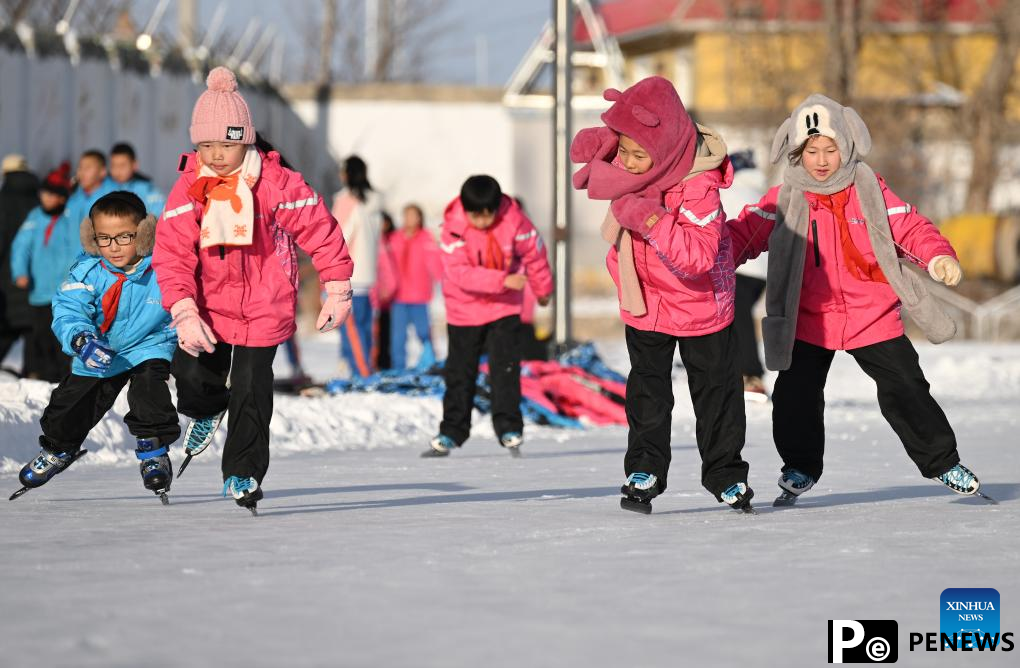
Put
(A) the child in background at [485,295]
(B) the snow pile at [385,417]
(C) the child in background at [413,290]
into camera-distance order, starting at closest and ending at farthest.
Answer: (B) the snow pile at [385,417] → (A) the child in background at [485,295] → (C) the child in background at [413,290]

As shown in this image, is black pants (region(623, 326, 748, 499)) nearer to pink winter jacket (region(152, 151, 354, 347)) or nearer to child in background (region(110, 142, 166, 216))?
pink winter jacket (region(152, 151, 354, 347))

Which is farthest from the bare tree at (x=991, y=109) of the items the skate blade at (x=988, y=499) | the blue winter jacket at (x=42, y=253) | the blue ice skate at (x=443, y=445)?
the skate blade at (x=988, y=499)

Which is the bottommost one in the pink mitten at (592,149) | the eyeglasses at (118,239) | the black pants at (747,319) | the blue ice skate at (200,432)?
the blue ice skate at (200,432)

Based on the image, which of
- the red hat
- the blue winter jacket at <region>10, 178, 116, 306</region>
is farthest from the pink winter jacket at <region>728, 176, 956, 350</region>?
the red hat

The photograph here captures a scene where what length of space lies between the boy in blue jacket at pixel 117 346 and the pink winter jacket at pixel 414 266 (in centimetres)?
795

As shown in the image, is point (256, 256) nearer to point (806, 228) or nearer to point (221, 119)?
point (221, 119)

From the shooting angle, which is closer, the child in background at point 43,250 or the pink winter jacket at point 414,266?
the child in background at point 43,250

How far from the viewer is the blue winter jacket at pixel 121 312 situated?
21.2ft

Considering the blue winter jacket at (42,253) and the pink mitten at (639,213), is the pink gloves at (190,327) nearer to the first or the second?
the pink mitten at (639,213)

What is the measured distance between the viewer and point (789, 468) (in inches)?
259

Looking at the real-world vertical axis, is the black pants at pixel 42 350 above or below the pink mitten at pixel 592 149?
below

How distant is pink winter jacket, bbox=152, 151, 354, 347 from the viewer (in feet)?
19.9

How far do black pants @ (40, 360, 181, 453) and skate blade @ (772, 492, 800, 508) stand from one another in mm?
2284

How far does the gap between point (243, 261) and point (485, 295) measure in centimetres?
321
